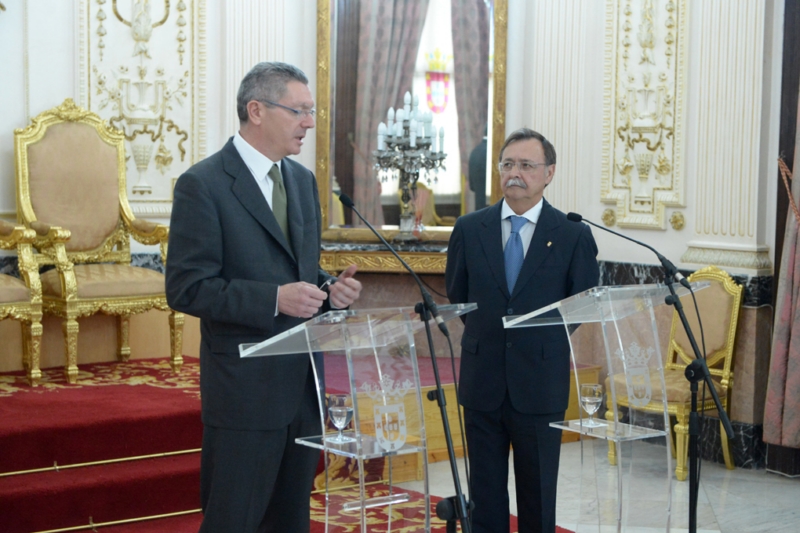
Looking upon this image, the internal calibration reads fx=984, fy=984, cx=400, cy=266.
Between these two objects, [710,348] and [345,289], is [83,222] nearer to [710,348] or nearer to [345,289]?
[710,348]

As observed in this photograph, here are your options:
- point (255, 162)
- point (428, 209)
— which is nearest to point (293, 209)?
point (255, 162)

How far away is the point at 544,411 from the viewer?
2.85 m

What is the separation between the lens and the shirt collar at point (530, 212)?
3.03 meters

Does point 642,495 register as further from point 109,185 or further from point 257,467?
point 109,185

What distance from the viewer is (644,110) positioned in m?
5.79

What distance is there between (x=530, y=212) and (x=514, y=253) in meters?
0.14

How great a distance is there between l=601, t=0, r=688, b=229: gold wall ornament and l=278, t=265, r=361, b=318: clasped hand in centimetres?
369

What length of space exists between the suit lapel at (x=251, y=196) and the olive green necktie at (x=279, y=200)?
0.05 meters

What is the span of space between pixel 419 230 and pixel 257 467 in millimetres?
4187

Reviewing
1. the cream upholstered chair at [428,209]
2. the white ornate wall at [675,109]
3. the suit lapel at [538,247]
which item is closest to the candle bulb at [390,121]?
the cream upholstered chair at [428,209]

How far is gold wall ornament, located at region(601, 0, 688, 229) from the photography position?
5.61 metres

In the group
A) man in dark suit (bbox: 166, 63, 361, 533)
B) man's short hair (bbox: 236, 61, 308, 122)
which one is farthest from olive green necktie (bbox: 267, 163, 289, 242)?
man's short hair (bbox: 236, 61, 308, 122)

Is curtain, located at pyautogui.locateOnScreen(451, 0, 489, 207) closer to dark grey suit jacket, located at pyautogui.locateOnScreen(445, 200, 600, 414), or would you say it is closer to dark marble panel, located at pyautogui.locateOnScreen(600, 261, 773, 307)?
dark marble panel, located at pyautogui.locateOnScreen(600, 261, 773, 307)

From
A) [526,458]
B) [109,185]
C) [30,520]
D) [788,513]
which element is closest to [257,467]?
[526,458]
